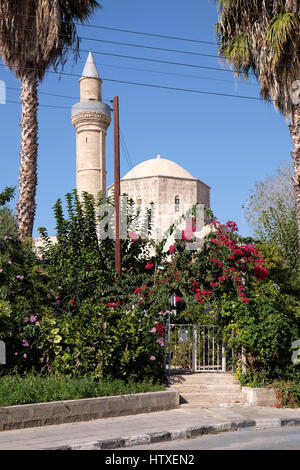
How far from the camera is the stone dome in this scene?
45.5 m

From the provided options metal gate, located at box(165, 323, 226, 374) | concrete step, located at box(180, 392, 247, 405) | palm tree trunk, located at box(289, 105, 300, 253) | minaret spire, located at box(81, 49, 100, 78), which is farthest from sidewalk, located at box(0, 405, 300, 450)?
minaret spire, located at box(81, 49, 100, 78)

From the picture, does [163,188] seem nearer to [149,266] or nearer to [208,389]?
[149,266]

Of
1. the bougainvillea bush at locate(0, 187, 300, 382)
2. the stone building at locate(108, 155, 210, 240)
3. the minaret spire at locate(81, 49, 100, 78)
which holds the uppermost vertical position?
the minaret spire at locate(81, 49, 100, 78)

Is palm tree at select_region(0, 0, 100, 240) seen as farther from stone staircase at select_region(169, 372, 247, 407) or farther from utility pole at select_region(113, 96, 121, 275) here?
stone staircase at select_region(169, 372, 247, 407)

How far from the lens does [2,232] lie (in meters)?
11.8

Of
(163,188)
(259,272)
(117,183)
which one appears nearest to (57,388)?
(259,272)

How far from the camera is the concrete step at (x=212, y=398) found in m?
10.3

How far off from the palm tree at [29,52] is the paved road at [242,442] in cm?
817

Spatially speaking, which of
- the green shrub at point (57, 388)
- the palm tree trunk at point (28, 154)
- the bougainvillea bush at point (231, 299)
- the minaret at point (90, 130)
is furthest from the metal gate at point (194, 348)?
the minaret at point (90, 130)

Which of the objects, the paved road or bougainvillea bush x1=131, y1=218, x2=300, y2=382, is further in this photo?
bougainvillea bush x1=131, y1=218, x2=300, y2=382

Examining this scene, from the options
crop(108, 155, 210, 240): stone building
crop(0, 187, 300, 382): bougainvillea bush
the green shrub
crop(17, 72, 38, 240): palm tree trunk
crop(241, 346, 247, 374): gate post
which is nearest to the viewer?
the green shrub

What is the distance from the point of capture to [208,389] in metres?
10.6

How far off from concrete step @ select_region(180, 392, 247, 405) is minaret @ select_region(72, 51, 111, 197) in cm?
2360

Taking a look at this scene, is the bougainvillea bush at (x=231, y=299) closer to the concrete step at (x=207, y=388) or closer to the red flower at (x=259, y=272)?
the red flower at (x=259, y=272)
